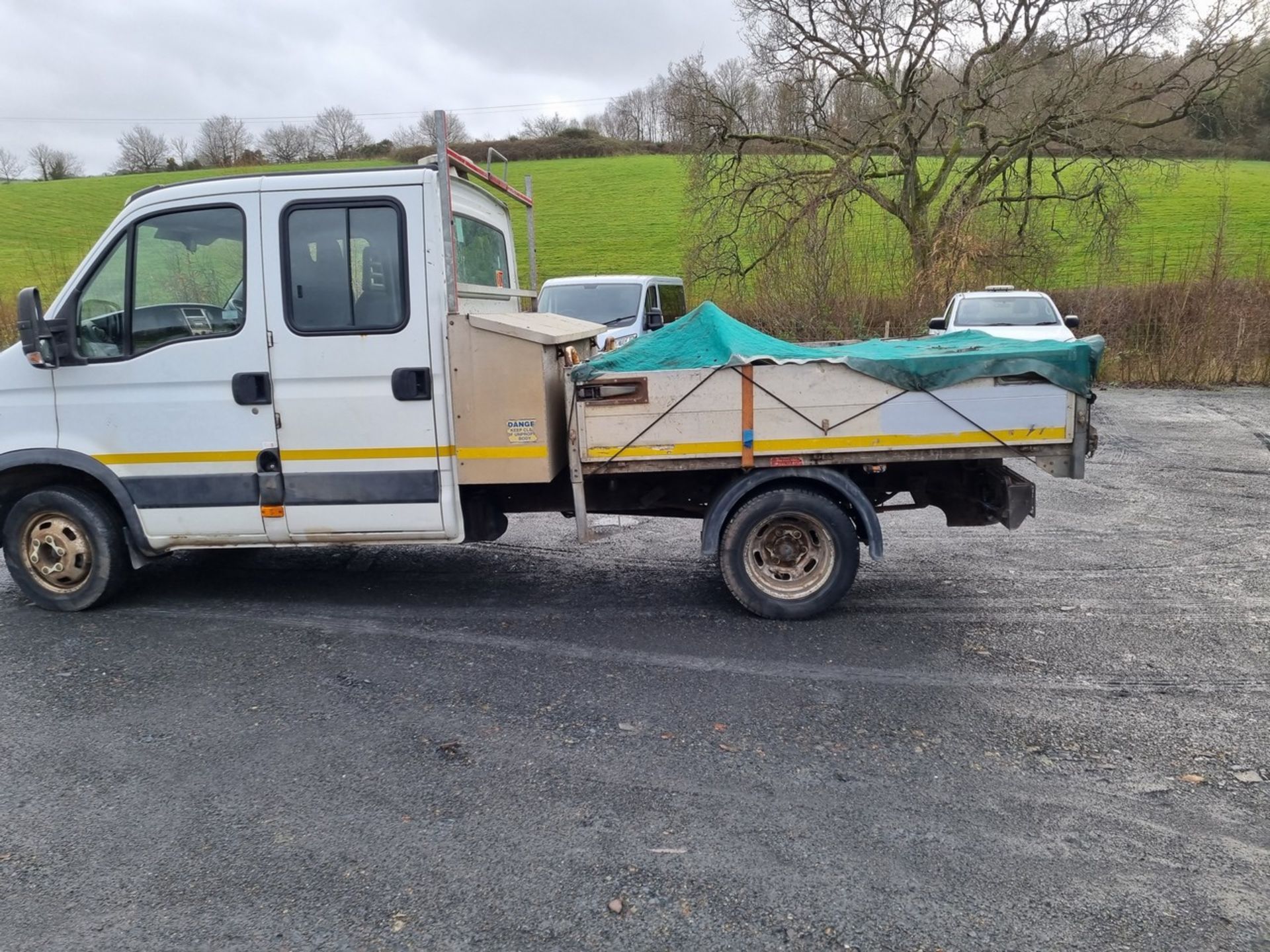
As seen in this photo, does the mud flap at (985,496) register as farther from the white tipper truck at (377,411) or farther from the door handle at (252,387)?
the door handle at (252,387)

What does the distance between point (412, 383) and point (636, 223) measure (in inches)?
1384

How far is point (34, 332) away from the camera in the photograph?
5016mm

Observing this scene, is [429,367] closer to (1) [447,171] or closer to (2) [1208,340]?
(1) [447,171]

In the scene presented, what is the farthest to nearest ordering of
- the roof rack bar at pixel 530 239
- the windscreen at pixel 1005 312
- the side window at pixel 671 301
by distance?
1. the windscreen at pixel 1005 312
2. the side window at pixel 671 301
3. the roof rack bar at pixel 530 239

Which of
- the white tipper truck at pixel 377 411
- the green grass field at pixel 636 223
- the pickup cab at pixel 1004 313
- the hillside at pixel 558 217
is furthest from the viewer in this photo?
the hillside at pixel 558 217

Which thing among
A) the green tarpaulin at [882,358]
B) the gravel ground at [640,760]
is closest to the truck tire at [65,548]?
the gravel ground at [640,760]

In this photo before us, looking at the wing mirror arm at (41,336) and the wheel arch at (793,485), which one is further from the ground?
the wing mirror arm at (41,336)

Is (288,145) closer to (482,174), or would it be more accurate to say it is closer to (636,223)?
(636,223)

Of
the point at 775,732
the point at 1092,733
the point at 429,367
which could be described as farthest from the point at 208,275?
the point at 1092,733

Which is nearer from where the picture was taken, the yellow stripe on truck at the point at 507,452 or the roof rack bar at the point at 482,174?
the yellow stripe on truck at the point at 507,452

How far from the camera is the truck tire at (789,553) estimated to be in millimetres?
5145

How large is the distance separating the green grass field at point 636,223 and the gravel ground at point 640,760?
5032 millimetres

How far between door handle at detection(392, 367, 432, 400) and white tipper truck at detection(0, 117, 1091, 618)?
1cm

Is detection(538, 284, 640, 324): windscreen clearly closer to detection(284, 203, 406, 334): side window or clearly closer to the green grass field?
the green grass field
